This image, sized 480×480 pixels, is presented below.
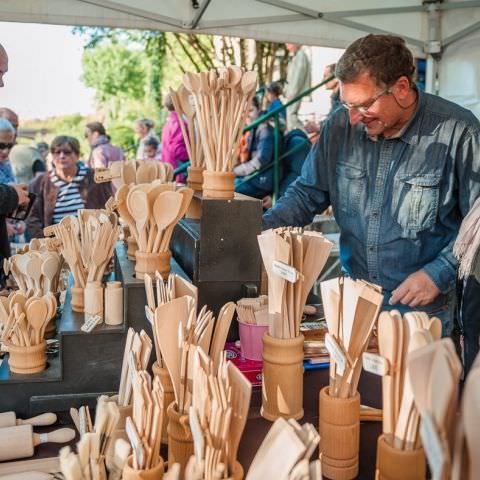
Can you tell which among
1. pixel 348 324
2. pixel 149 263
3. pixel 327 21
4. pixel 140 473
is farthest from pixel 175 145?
pixel 140 473

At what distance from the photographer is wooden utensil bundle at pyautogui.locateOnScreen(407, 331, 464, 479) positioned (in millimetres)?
586

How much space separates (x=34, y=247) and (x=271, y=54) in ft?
25.1

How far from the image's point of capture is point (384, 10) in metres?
3.47

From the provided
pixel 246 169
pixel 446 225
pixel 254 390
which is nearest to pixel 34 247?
pixel 254 390

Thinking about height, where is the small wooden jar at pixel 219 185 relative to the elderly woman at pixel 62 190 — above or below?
above

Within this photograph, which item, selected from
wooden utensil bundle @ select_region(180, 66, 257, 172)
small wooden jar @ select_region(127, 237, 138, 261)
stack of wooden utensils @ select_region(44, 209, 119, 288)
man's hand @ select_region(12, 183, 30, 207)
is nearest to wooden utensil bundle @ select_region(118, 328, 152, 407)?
stack of wooden utensils @ select_region(44, 209, 119, 288)

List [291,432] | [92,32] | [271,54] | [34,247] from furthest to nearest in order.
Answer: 1. [92,32]
2. [271,54]
3. [34,247]
4. [291,432]

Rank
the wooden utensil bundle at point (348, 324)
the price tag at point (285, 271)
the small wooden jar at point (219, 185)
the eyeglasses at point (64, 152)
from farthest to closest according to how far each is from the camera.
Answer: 1. the eyeglasses at point (64, 152)
2. the small wooden jar at point (219, 185)
3. the price tag at point (285, 271)
4. the wooden utensil bundle at point (348, 324)

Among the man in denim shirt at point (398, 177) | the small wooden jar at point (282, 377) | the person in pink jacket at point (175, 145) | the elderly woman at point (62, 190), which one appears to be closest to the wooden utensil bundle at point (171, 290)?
the small wooden jar at point (282, 377)

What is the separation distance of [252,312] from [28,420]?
54 centimetres

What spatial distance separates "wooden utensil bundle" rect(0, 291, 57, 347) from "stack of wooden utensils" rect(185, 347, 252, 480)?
0.50m

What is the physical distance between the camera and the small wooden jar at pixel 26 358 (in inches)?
50.9

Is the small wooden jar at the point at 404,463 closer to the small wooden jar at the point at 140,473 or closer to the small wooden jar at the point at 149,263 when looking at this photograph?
the small wooden jar at the point at 140,473

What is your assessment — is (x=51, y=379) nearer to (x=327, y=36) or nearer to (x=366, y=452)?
(x=366, y=452)
